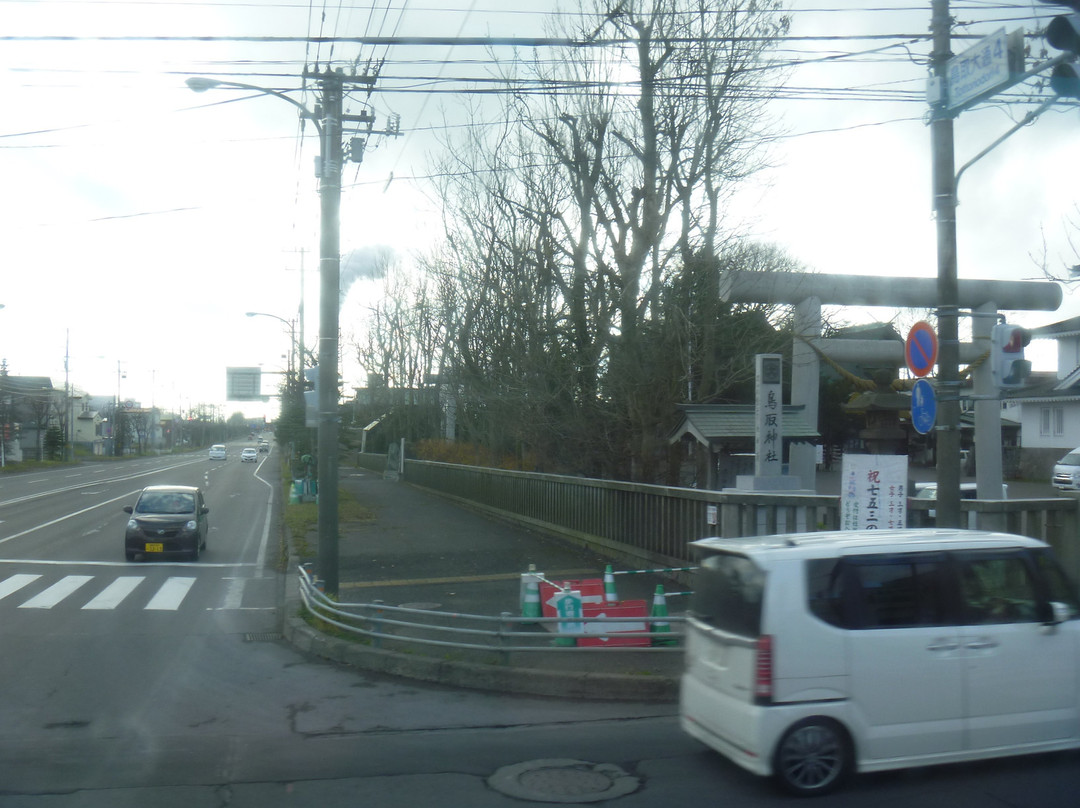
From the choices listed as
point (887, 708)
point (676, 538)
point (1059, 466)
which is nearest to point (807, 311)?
point (676, 538)

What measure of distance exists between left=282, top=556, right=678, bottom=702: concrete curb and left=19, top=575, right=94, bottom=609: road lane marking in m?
Answer: 5.58

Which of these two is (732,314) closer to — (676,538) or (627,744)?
(676,538)

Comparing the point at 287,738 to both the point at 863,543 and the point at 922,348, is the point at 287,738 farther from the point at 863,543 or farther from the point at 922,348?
the point at 922,348

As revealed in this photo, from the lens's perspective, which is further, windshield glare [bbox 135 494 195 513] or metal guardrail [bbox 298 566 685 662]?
windshield glare [bbox 135 494 195 513]

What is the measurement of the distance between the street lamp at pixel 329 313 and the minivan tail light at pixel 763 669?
785 centimetres

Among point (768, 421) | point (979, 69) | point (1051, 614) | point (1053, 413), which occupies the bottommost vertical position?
point (1051, 614)

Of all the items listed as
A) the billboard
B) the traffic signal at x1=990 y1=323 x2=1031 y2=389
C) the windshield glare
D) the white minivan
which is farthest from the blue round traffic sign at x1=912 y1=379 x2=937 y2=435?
the billboard

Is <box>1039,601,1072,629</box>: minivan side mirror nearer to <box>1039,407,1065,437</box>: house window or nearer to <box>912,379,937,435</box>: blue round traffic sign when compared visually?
<box>912,379,937,435</box>: blue round traffic sign

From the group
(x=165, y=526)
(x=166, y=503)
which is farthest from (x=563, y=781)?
(x=166, y=503)

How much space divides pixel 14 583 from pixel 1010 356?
50.0ft

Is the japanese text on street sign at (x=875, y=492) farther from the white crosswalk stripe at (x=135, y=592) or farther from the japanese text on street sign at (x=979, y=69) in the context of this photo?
the white crosswalk stripe at (x=135, y=592)

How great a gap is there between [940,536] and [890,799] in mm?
1714

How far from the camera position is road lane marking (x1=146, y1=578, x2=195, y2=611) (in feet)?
43.4

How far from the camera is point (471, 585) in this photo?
13.6 m
